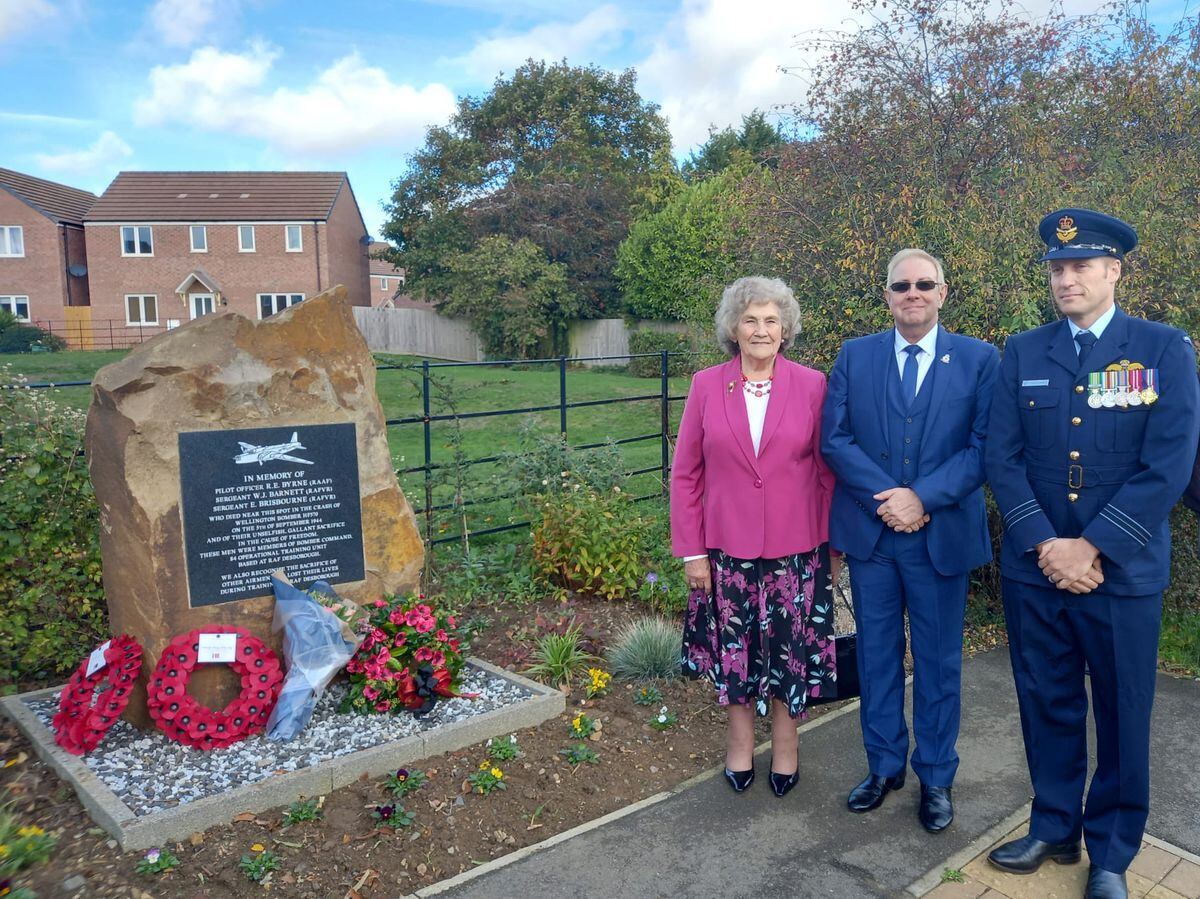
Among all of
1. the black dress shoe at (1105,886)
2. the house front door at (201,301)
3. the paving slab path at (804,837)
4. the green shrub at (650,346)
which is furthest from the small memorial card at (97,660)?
the house front door at (201,301)

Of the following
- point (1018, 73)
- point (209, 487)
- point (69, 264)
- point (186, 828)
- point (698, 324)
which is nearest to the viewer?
point (186, 828)

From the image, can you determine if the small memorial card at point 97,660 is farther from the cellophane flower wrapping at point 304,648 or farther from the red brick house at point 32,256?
the red brick house at point 32,256

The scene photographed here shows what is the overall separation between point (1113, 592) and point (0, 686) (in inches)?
196

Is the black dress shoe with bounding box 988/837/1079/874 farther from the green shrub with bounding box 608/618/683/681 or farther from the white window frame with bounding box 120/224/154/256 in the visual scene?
the white window frame with bounding box 120/224/154/256

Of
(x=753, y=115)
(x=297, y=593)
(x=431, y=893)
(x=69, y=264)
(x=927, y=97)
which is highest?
(x=753, y=115)

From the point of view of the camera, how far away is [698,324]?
9453 mm

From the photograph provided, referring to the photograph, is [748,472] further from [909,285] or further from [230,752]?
[230,752]

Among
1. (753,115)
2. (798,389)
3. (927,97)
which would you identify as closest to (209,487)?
(798,389)

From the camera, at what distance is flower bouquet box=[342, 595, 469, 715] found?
172 inches

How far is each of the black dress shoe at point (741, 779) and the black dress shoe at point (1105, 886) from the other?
4.05ft

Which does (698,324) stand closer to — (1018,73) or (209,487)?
(1018,73)

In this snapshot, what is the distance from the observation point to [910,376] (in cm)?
356

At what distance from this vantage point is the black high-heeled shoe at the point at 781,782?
12.5ft

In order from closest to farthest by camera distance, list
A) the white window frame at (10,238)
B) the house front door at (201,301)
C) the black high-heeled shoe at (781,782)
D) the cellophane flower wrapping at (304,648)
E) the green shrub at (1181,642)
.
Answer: the black high-heeled shoe at (781,782)
the cellophane flower wrapping at (304,648)
the green shrub at (1181,642)
the white window frame at (10,238)
the house front door at (201,301)
